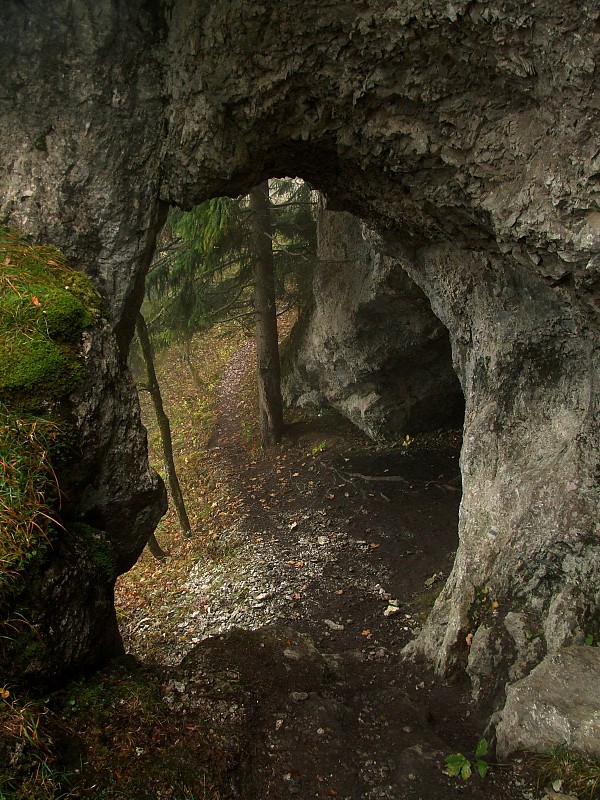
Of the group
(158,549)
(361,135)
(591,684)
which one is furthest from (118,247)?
(158,549)

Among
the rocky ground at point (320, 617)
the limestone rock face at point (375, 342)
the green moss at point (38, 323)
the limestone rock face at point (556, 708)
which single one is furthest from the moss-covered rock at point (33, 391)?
the limestone rock face at point (375, 342)

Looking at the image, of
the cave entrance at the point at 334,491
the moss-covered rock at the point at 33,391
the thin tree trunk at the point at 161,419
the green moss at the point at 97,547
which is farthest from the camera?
the thin tree trunk at the point at 161,419

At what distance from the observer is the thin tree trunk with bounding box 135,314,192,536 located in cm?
968

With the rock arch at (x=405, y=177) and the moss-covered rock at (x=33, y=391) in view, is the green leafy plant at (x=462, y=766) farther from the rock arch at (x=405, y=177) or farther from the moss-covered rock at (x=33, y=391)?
the moss-covered rock at (x=33, y=391)

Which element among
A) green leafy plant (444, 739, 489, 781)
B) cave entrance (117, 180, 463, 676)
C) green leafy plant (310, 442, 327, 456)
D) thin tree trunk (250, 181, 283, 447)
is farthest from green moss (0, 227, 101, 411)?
green leafy plant (310, 442, 327, 456)

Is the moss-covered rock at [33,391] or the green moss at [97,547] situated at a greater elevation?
the moss-covered rock at [33,391]

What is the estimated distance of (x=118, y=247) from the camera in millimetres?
5695

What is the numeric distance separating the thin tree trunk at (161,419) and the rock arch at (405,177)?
3.62 metres

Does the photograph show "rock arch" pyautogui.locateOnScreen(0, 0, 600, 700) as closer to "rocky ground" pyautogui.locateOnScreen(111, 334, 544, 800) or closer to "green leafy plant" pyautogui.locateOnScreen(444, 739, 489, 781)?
"rocky ground" pyautogui.locateOnScreen(111, 334, 544, 800)

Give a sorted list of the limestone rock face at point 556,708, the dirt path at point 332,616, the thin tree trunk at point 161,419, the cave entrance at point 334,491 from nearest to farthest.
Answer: the limestone rock face at point 556,708 < the dirt path at point 332,616 < the cave entrance at point 334,491 < the thin tree trunk at point 161,419

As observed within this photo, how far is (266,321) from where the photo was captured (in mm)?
12133

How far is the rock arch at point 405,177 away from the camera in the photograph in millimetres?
4137

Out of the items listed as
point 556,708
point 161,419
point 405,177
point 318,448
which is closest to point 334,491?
point 318,448

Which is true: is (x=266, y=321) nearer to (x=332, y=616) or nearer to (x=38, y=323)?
(x=332, y=616)
